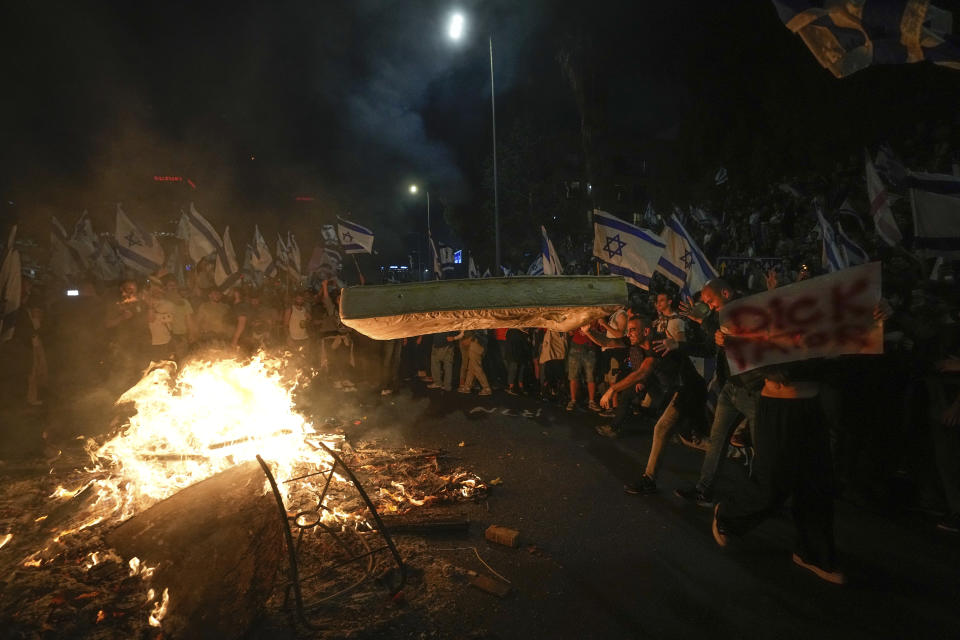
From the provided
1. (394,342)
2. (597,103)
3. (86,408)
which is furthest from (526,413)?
(597,103)

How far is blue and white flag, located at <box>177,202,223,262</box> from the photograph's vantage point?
14.9 metres

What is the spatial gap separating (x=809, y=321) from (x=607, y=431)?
430 centimetres

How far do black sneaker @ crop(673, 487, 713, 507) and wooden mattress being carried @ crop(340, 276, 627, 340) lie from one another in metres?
2.74

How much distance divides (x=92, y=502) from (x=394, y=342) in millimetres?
6503

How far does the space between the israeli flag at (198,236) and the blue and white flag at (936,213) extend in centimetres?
1639

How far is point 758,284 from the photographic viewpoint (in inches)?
421

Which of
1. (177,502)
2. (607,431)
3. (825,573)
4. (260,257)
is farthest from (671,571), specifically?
(260,257)

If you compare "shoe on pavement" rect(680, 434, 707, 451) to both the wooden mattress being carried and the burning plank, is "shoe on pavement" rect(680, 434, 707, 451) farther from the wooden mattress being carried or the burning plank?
the burning plank

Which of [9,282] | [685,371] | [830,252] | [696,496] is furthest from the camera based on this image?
[9,282]

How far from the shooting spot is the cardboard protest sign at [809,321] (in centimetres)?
364

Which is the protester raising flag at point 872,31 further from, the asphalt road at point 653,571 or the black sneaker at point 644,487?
the black sneaker at point 644,487

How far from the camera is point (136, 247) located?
47.2ft

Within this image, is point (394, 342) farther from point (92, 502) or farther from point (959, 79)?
point (959, 79)

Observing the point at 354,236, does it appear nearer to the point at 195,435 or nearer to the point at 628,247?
the point at 628,247
